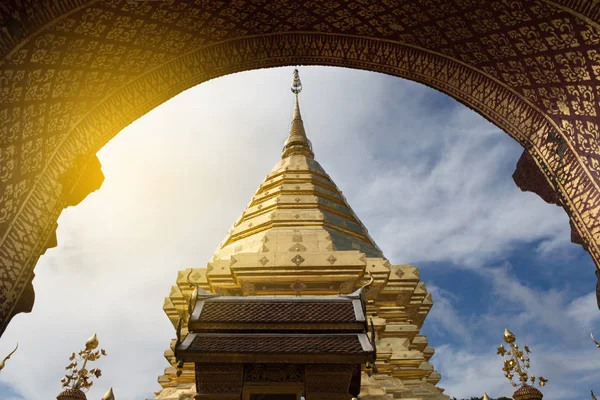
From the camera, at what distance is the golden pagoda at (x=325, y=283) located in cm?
888

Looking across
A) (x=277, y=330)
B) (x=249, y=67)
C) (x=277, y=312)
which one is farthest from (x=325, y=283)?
(x=249, y=67)

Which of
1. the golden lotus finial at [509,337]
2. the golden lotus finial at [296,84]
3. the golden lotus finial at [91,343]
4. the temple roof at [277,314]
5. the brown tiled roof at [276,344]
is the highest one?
the golden lotus finial at [296,84]

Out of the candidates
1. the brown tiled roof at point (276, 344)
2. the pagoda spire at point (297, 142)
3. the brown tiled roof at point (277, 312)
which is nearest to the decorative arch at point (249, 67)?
the brown tiled roof at point (276, 344)

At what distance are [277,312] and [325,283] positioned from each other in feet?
13.7

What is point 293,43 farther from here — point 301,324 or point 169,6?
point 301,324

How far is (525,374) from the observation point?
988cm

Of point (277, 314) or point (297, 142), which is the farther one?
point (297, 142)

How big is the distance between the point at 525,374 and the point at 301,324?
700 centimetres

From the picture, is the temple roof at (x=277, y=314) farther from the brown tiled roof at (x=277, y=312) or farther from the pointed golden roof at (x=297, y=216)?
the pointed golden roof at (x=297, y=216)

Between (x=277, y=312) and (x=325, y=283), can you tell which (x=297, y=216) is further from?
(x=277, y=312)

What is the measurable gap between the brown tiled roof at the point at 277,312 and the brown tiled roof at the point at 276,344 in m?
0.19

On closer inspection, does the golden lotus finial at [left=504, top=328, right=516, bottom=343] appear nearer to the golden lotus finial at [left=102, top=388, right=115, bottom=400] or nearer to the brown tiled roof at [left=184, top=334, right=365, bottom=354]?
the brown tiled roof at [left=184, top=334, right=365, bottom=354]

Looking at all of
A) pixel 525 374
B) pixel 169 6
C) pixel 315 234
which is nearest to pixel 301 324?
pixel 169 6

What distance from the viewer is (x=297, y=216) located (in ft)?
39.9
